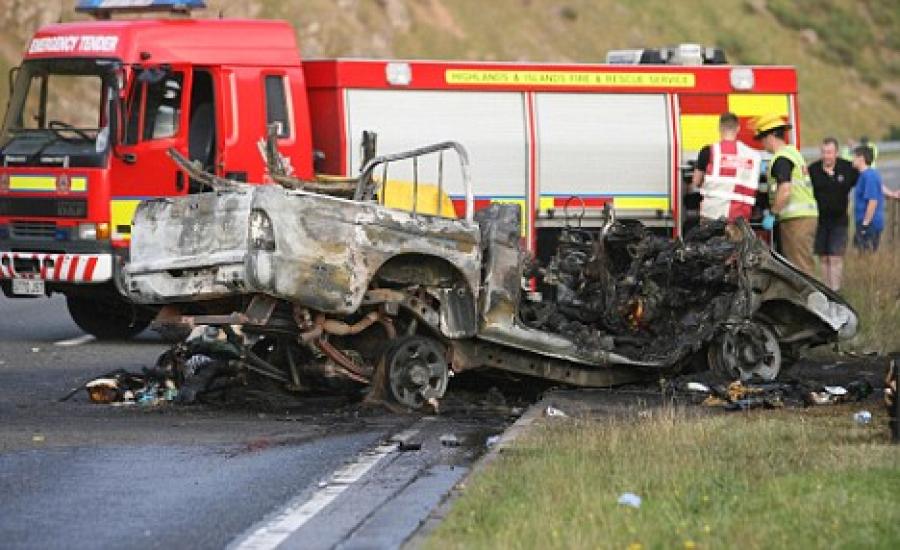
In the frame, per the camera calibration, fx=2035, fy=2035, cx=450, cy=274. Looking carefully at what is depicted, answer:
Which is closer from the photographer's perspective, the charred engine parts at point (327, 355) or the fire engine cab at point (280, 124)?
the charred engine parts at point (327, 355)

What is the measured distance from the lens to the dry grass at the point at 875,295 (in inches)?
664

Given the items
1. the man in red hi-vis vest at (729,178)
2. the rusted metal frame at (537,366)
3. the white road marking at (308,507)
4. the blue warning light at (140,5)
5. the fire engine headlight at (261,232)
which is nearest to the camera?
the white road marking at (308,507)

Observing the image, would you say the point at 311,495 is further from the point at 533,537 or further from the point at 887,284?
the point at 887,284

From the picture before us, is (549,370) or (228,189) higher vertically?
(228,189)

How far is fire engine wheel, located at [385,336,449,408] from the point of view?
12094 millimetres

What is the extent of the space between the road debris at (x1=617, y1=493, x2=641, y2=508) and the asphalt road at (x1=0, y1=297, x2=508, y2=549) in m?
0.83

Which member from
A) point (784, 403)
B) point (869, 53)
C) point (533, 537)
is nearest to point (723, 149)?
point (784, 403)

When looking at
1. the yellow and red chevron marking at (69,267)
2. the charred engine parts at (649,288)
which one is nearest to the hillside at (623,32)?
the yellow and red chevron marking at (69,267)

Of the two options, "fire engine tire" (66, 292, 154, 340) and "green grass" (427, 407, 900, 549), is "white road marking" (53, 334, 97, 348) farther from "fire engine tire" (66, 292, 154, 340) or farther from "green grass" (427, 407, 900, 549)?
"green grass" (427, 407, 900, 549)

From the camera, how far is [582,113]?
19.8 meters

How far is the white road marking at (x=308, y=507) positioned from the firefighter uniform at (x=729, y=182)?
7.64 m

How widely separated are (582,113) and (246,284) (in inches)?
351

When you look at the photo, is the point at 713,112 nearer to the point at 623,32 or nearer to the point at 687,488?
the point at 687,488

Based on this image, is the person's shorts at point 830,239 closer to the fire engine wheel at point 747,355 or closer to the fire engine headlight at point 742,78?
the fire engine headlight at point 742,78
